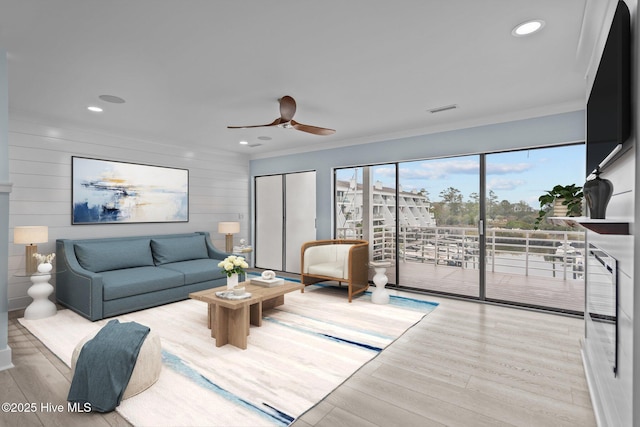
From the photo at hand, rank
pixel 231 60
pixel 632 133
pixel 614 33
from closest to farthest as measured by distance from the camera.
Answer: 1. pixel 632 133
2. pixel 614 33
3. pixel 231 60

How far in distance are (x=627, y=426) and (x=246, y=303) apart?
8.59ft

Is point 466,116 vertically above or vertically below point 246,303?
above

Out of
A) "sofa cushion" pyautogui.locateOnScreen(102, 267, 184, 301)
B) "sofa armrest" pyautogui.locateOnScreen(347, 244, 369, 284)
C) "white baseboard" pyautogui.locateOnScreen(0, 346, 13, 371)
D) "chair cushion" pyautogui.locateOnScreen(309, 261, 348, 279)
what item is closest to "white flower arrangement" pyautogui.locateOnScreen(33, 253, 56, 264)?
"sofa cushion" pyautogui.locateOnScreen(102, 267, 184, 301)

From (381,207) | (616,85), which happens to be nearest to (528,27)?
(616,85)

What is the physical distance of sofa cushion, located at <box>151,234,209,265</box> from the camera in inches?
199

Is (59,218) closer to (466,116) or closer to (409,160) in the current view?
(409,160)

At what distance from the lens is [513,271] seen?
5.52 metres

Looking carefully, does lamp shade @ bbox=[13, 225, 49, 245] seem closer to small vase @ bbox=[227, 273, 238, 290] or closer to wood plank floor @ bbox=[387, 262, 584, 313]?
small vase @ bbox=[227, 273, 238, 290]

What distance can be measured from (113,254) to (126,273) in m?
0.41

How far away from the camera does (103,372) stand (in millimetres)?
2088

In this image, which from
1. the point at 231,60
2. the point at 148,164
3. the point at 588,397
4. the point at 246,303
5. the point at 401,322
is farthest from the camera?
the point at 148,164

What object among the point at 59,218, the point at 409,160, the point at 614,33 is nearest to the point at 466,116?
the point at 409,160

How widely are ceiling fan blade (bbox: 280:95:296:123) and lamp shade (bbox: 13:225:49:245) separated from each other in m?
3.16

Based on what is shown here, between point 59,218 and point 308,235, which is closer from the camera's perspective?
point 59,218
